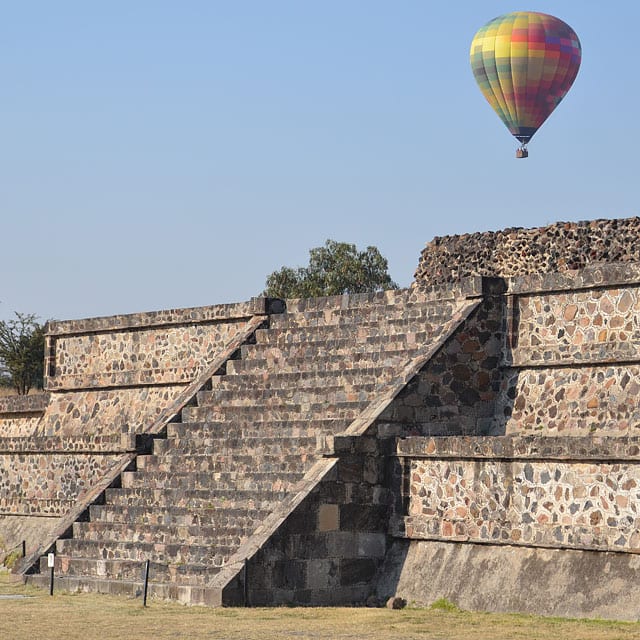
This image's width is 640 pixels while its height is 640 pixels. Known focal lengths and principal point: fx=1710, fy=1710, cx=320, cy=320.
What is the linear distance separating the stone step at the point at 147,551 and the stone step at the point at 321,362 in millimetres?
3080

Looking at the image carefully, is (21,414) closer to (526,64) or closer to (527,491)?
(526,64)

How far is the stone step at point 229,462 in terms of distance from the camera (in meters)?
19.6

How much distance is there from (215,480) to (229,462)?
30 cm

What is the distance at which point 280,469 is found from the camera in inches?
773

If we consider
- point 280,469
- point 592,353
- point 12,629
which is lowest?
point 12,629

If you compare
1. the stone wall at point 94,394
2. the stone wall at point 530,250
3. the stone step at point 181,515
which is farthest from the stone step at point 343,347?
the stone wall at point 530,250

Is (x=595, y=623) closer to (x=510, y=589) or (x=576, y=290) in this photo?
(x=510, y=589)

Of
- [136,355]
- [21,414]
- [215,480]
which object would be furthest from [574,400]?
[21,414]

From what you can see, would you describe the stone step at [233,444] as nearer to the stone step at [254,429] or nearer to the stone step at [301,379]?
the stone step at [254,429]

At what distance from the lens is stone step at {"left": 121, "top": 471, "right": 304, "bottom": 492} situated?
1941 cm

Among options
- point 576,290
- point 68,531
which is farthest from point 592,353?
point 68,531

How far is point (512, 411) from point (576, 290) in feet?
5.41

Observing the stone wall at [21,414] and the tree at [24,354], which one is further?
the tree at [24,354]

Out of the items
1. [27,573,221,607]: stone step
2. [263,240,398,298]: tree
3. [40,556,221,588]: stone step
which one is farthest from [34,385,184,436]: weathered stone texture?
[263,240,398,298]: tree
